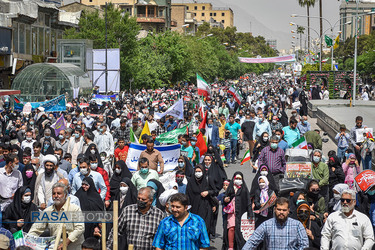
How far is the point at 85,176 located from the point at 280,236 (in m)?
4.38

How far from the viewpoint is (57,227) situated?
7.33 metres

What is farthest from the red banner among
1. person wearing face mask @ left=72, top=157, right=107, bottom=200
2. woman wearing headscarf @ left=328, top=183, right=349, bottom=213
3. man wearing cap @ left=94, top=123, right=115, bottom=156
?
man wearing cap @ left=94, top=123, right=115, bottom=156

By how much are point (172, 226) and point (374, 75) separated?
3150 inches

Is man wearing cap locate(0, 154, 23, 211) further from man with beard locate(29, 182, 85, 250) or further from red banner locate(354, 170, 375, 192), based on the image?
red banner locate(354, 170, 375, 192)

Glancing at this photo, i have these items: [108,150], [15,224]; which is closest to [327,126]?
[108,150]

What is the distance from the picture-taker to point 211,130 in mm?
19359

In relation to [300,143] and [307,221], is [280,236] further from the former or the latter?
[300,143]

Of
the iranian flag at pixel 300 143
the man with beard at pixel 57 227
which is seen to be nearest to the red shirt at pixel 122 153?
the iranian flag at pixel 300 143

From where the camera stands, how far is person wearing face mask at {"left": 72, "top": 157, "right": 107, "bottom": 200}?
10070 mm

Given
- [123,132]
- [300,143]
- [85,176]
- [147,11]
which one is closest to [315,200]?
[85,176]

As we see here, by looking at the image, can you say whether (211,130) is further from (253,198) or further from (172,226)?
(172,226)

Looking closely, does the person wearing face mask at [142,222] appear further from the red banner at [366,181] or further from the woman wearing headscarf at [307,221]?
the red banner at [366,181]

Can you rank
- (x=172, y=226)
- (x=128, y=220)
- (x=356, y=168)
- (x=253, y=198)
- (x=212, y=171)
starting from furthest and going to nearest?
(x=356, y=168), (x=212, y=171), (x=253, y=198), (x=128, y=220), (x=172, y=226)

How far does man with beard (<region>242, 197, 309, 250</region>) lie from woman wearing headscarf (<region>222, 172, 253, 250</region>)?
3332 millimetres
